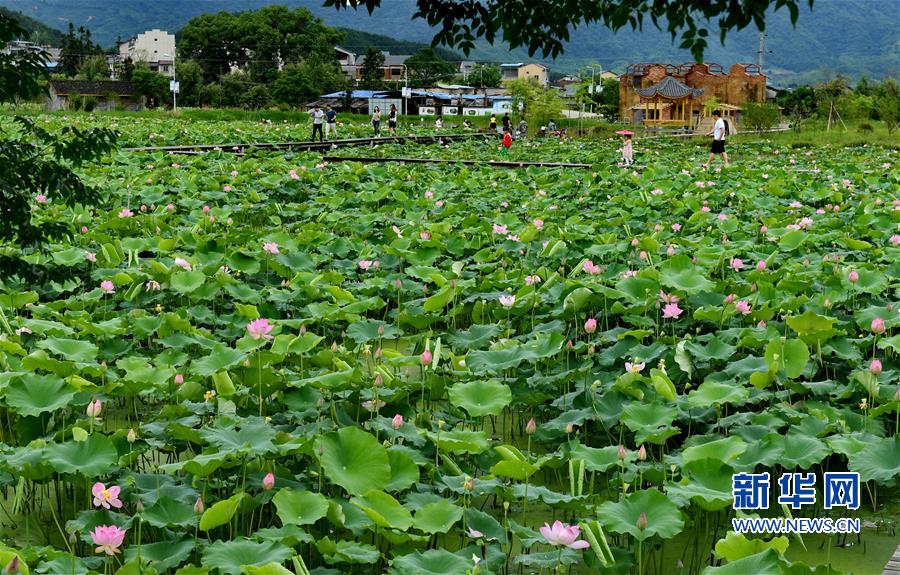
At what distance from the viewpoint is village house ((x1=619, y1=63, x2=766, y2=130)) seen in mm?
42781

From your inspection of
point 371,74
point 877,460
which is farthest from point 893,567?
point 371,74

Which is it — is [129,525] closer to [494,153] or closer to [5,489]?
[5,489]

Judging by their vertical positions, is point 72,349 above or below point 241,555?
above

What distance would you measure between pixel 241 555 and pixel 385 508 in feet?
1.22

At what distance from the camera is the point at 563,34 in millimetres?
3002

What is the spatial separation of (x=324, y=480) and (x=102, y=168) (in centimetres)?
920

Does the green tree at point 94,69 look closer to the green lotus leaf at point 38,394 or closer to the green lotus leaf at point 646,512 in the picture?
the green lotus leaf at point 38,394

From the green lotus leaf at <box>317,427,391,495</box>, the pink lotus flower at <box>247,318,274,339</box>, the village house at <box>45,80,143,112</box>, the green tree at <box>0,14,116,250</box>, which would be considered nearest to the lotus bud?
the green lotus leaf at <box>317,427,391,495</box>

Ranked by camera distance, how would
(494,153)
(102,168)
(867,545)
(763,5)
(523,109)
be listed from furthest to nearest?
(523,109) → (494,153) → (102,168) → (867,545) → (763,5)

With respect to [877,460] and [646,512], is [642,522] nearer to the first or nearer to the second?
[646,512]

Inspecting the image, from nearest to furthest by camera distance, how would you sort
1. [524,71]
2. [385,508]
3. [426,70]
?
[385,508], [426,70], [524,71]

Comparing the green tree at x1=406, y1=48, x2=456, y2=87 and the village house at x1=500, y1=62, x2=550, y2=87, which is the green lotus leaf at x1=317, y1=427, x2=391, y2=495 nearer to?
the green tree at x1=406, y1=48, x2=456, y2=87

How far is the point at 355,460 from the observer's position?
8.63ft

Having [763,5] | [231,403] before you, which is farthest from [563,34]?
[231,403]
